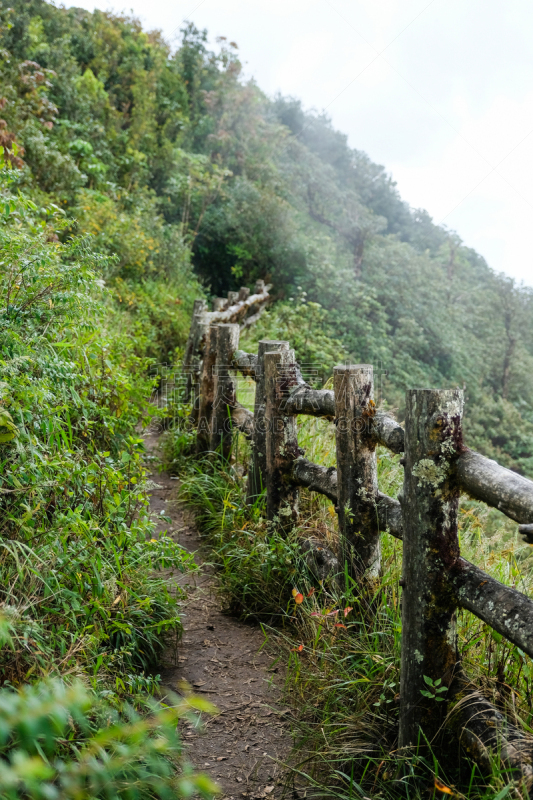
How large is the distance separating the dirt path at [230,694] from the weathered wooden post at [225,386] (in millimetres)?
1433

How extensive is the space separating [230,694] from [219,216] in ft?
47.0

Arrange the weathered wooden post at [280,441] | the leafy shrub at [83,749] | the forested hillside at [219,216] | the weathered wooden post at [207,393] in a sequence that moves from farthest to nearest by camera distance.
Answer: the forested hillside at [219,216] → the weathered wooden post at [207,393] → the weathered wooden post at [280,441] → the leafy shrub at [83,749]

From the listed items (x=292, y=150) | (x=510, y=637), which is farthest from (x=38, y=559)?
(x=292, y=150)

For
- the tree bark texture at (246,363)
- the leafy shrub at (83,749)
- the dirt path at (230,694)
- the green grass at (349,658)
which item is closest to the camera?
the leafy shrub at (83,749)

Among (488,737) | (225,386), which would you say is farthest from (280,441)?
(488,737)

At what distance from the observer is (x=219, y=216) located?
604 inches

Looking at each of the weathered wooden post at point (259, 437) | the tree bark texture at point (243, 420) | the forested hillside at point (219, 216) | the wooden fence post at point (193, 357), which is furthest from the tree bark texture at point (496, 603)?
the forested hillside at point (219, 216)

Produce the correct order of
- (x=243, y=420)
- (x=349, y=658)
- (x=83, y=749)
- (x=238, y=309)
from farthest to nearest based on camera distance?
(x=238, y=309) < (x=243, y=420) < (x=349, y=658) < (x=83, y=749)

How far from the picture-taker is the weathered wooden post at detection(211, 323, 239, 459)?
4848 millimetres

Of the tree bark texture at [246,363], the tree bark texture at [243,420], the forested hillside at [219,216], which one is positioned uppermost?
the forested hillside at [219,216]

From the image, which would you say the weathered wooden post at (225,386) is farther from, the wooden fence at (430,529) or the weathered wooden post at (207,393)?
the wooden fence at (430,529)

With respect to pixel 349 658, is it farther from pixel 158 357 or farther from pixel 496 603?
pixel 158 357

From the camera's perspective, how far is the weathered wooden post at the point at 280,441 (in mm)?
3564

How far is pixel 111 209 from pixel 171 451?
19.8 ft
